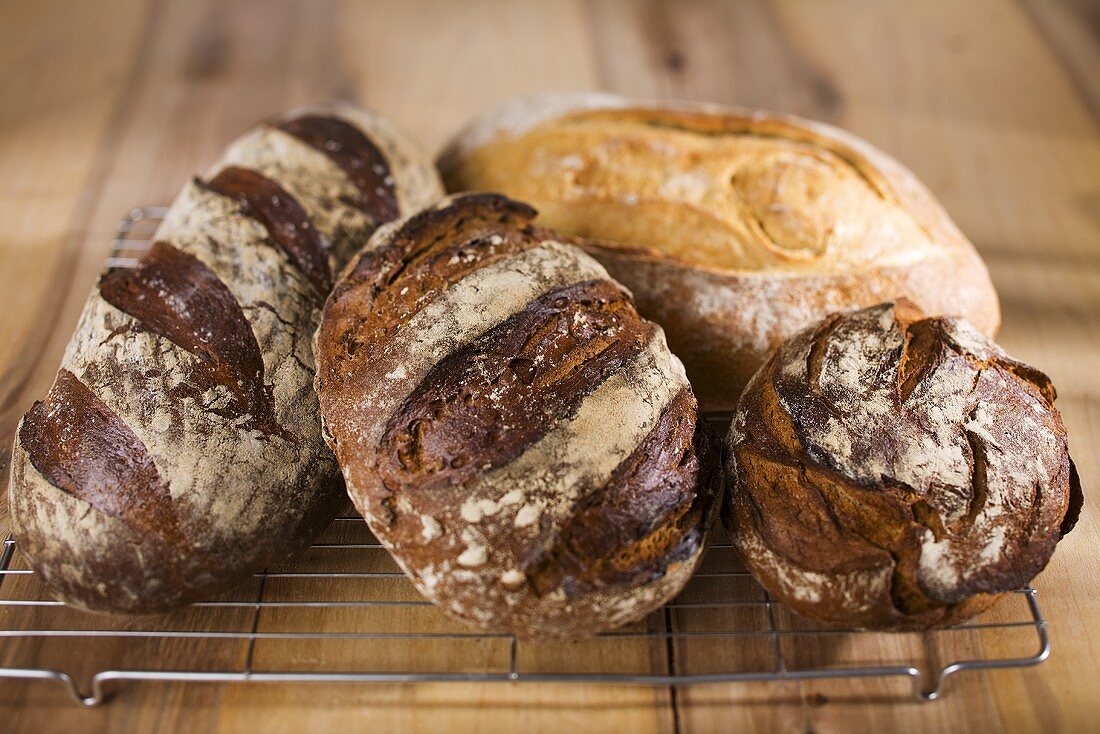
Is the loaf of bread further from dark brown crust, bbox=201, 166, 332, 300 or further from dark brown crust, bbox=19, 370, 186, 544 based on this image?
dark brown crust, bbox=19, 370, 186, 544

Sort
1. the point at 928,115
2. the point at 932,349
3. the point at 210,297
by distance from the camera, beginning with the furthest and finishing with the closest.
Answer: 1. the point at 928,115
2. the point at 210,297
3. the point at 932,349

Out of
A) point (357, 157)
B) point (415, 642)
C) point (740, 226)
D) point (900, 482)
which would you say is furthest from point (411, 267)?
point (900, 482)

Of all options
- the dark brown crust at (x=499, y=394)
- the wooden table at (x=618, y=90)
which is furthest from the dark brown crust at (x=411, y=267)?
the wooden table at (x=618, y=90)

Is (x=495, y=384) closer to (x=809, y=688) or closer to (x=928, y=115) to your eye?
(x=809, y=688)

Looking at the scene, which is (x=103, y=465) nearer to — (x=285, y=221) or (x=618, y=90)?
(x=285, y=221)

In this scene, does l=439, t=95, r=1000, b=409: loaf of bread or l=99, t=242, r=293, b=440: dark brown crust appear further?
l=439, t=95, r=1000, b=409: loaf of bread

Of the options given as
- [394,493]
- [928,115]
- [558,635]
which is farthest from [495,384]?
[928,115]

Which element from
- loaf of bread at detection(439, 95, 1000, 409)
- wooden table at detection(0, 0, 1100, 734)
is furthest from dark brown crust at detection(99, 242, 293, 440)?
loaf of bread at detection(439, 95, 1000, 409)
